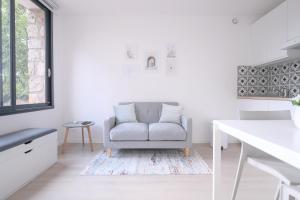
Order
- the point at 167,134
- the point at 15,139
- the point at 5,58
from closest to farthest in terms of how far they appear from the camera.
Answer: the point at 15,139
the point at 5,58
the point at 167,134

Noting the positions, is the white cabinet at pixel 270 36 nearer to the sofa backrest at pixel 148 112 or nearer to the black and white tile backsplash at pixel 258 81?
the black and white tile backsplash at pixel 258 81

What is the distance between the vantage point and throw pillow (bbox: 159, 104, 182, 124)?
3.38 metres

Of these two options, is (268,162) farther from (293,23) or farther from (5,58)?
(5,58)

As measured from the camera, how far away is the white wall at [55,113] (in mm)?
2660

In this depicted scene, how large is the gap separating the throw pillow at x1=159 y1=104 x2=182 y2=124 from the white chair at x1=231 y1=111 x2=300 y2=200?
6.16 ft

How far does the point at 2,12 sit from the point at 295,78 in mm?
4463

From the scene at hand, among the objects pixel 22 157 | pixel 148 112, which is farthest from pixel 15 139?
pixel 148 112

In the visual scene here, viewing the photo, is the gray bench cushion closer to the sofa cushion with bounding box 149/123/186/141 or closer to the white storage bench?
the white storage bench

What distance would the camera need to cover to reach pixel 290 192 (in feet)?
2.24

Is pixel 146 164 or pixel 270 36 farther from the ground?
pixel 270 36

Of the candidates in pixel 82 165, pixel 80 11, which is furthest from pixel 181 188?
pixel 80 11

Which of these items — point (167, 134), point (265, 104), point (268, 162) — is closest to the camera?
point (268, 162)

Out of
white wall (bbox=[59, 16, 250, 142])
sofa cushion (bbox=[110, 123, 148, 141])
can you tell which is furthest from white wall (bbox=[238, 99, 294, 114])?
sofa cushion (bbox=[110, 123, 148, 141])

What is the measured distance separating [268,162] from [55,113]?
11.2ft
